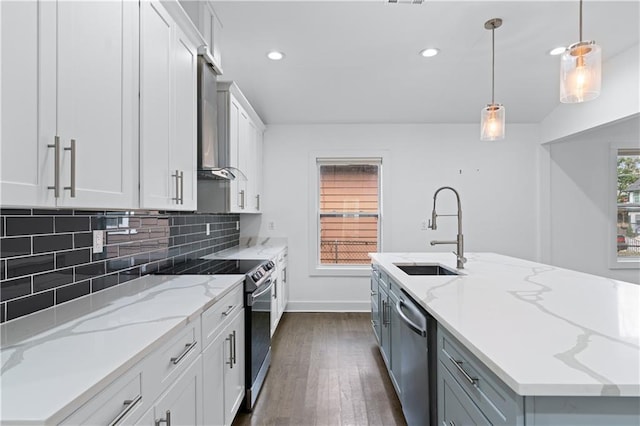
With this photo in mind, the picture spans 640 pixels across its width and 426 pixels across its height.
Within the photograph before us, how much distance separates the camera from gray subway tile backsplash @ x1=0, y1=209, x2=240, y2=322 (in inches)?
49.4

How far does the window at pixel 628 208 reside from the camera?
14.8ft

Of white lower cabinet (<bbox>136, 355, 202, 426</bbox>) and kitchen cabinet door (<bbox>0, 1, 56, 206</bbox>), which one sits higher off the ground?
kitchen cabinet door (<bbox>0, 1, 56, 206</bbox>)

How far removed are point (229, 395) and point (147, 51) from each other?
1.86 metres

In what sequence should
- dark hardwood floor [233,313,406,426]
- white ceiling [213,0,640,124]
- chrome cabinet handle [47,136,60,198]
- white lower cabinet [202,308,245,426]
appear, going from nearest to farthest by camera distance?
chrome cabinet handle [47,136,60,198] → white lower cabinet [202,308,245,426] → dark hardwood floor [233,313,406,426] → white ceiling [213,0,640,124]

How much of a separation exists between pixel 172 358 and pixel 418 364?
1.15m

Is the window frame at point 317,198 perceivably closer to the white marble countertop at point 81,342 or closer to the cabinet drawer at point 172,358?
the white marble countertop at point 81,342

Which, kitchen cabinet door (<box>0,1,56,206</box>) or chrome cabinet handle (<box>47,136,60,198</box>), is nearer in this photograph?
kitchen cabinet door (<box>0,1,56,206</box>)

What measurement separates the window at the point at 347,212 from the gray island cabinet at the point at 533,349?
8.61ft

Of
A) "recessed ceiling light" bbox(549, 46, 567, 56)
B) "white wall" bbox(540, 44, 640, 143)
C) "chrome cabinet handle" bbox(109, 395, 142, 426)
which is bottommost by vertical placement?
"chrome cabinet handle" bbox(109, 395, 142, 426)

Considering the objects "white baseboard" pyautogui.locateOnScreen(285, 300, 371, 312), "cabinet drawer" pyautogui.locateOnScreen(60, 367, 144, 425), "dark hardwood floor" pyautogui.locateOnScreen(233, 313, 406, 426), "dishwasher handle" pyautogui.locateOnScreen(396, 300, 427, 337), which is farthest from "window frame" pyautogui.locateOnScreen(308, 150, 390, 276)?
"cabinet drawer" pyautogui.locateOnScreen(60, 367, 144, 425)

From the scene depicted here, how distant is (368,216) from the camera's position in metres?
4.68

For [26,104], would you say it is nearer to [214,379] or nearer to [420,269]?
[214,379]

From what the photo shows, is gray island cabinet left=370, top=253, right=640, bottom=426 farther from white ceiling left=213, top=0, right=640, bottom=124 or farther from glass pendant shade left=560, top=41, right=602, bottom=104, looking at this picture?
white ceiling left=213, top=0, right=640, bottom=124

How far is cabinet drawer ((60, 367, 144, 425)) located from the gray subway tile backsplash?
0.64 m
